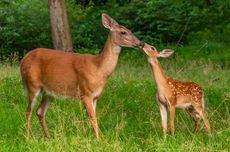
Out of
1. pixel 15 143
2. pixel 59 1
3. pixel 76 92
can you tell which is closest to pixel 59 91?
pixel 76 92

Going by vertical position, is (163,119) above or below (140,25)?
above

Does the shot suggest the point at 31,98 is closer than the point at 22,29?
Yes

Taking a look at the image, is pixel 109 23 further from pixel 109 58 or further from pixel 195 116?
pixel 195 116

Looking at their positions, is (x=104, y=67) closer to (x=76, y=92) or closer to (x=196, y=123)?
(x=76, y=92)

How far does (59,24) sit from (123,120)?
8419 millimetres

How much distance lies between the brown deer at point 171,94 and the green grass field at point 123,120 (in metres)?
0.24

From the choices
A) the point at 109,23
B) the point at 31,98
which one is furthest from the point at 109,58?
the point at 31,98

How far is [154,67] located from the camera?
9.88m

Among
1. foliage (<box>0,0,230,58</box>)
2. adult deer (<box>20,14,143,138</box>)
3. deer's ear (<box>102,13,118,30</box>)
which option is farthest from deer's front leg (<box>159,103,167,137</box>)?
foliage (<box>0,0,230,58</box>)

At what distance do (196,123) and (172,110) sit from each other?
710mm

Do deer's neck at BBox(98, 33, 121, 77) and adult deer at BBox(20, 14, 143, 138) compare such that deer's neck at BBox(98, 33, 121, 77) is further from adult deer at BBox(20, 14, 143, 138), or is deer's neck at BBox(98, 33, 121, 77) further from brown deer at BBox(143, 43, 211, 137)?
brown deer at BBox(143, 43, 211, 137)

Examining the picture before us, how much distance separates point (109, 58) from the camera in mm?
10305

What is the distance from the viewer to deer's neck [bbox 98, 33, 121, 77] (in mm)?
10211

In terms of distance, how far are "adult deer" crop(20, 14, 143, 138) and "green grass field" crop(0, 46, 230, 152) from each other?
0.79 ft
